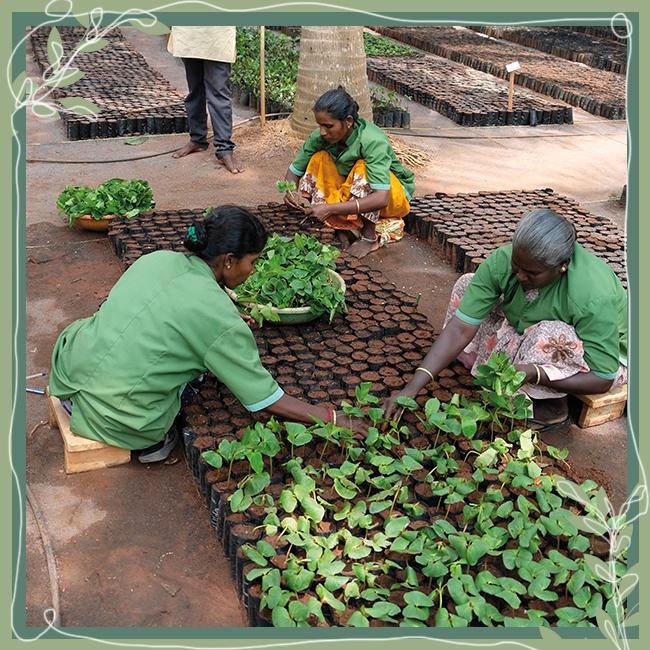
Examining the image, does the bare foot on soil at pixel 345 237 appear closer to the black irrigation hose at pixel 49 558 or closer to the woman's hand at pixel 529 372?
the woman's hand at pixel 529 372

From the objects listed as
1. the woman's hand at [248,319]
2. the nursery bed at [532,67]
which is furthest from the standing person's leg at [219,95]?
the nursery bed at [532,67]

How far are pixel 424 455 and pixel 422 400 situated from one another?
0.36 m

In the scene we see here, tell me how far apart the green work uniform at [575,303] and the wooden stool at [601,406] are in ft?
0.49

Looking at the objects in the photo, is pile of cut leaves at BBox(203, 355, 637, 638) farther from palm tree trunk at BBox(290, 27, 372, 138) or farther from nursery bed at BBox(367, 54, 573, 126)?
nursery bed at BBox(367, 54, 573, 126)

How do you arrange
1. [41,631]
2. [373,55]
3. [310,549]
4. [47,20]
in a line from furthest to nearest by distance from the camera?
[373,55] < [310,549] < [41,631] < [47,20]

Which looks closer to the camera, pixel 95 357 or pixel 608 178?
pixel 95 357

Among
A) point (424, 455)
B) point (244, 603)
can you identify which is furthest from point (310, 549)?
point (424, 455)

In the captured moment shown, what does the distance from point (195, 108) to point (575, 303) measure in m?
4.20

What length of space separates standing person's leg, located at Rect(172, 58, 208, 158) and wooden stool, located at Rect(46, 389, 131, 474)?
150 inches

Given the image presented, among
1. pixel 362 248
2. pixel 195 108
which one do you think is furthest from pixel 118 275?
pixel 195 108

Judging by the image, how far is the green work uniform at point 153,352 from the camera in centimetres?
264

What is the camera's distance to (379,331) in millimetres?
3674

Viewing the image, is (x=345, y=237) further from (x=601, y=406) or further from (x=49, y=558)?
(x=49, y=558)

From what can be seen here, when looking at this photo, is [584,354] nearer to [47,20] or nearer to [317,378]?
[317,378]
